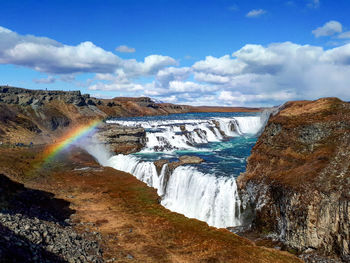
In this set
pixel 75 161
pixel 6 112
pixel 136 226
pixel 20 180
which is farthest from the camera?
pixel 6 112

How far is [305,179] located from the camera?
19.5 m

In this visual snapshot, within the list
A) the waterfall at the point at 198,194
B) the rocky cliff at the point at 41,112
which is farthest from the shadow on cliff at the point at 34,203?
the rocky cliff at the point at 41,112

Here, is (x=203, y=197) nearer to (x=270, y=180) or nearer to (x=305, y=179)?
(x=270, y=180)

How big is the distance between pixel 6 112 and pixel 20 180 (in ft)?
175

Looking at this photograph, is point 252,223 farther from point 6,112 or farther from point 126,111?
point 126,111

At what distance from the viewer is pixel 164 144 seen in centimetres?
5616

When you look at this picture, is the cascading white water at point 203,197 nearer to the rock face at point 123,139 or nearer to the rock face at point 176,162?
the rock face at point 176,162

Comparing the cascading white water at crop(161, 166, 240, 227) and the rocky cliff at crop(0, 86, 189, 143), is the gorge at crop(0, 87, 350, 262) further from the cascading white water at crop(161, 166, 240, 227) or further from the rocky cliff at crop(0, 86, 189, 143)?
the rocky cliff at crop(0, 86, 189, 143)

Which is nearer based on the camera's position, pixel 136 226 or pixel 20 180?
pixel 136 226

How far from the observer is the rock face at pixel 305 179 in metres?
16.7

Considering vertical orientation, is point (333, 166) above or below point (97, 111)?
below

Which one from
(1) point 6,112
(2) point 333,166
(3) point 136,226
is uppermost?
(1) point 6,112

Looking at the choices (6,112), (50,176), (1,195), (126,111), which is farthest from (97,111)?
(1,195)

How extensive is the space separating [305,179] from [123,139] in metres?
40.2
